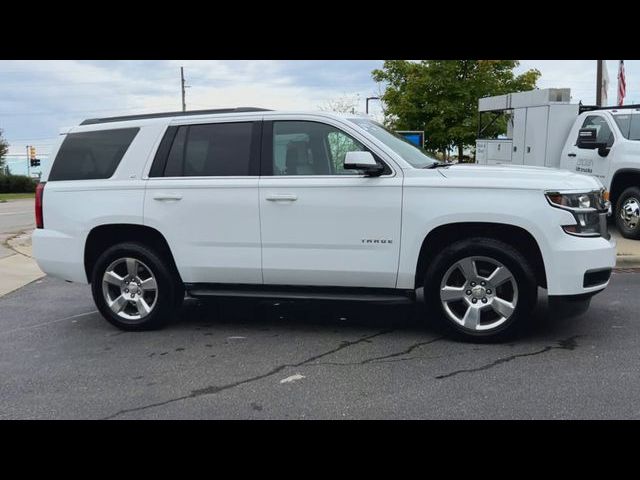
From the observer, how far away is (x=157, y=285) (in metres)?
5.78

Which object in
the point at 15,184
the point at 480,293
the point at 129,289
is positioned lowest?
the point at 15,184

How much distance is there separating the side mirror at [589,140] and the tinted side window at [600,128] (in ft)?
0.49

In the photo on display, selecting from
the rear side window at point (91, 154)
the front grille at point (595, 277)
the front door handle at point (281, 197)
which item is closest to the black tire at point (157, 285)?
the rear side window at point (91, 154)

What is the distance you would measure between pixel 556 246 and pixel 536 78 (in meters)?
23.1

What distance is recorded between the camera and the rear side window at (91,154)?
594cm

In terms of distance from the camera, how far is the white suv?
16.4ft

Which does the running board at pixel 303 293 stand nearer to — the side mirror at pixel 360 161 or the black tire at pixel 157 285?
the black tire at pixel 157 285

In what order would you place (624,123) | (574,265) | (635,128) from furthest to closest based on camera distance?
1. (624,123)
2. (635,128)
3. (574,265)

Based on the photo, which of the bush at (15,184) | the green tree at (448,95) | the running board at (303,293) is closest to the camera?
the running board at (303,293)

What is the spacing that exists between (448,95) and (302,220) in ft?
67.2

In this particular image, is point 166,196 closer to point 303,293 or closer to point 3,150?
point 303,293

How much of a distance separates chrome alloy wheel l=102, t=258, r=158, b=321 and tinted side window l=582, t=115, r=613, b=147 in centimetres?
810

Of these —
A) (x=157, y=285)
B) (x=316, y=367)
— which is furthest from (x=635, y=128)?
(x=157, y=285)

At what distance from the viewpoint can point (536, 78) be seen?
25.9 m
